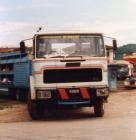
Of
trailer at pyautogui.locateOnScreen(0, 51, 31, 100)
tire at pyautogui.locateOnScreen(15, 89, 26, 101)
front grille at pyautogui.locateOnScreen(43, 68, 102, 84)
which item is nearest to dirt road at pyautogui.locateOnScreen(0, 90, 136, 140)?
front grille at pyautogui.locateOnScreen(43, 68, 102, 84)

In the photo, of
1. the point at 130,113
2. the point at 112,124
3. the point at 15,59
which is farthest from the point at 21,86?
the point at 112,124

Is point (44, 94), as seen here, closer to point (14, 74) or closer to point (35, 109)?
point (35, 109)

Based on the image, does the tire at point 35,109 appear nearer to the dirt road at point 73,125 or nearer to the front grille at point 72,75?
the dirt road at point 73,125

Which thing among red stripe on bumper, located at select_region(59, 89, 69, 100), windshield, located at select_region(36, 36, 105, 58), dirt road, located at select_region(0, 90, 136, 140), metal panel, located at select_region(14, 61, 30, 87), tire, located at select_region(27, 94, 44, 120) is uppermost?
windshield, located at select_region(36, 36, 105, 58)

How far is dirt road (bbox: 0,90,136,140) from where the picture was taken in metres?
13.6

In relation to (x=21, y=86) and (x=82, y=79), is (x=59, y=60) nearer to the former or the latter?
(x=82, y=79)

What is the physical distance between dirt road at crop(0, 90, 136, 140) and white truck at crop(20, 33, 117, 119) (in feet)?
2.35

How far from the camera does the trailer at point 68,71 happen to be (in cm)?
1789

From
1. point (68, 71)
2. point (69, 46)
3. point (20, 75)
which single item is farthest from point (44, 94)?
point (20, 75)

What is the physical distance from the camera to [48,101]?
18031 mm

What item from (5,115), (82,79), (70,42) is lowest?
(5,115)

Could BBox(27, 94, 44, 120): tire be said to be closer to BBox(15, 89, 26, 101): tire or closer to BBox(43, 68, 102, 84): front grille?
BBox(43, 68, 102, 84): front grille

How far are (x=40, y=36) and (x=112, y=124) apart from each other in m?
4.07

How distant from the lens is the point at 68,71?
1805 centimetres
